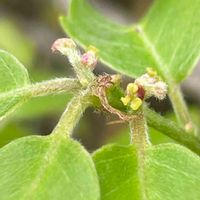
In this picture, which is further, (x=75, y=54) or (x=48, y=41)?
(x=48, y=41)

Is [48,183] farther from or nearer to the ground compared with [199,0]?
nearer to the ground

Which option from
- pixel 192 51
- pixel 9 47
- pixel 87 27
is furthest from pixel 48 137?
pixel 9 47

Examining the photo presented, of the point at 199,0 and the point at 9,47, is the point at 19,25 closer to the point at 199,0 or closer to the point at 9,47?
the point at 9,47

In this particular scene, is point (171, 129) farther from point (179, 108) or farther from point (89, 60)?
point (179, 108)

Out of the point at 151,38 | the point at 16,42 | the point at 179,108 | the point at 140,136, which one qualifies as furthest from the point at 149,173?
the point at 16,42

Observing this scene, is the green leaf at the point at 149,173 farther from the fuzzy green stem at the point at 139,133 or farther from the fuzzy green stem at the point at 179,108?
the fuzzy green stem at the point at 179,108
